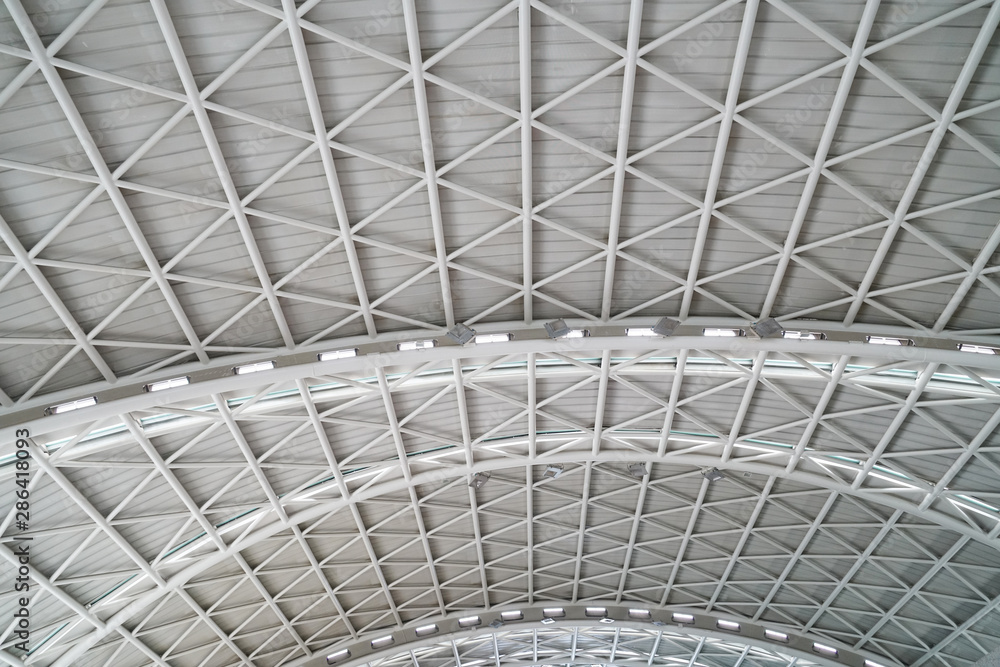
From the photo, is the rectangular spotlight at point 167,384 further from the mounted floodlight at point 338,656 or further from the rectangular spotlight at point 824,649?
the rectangular spotlight at point 824,649

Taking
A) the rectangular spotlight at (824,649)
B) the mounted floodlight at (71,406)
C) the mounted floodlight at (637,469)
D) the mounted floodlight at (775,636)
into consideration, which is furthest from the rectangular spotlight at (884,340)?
the rectangular spotlight at (824,649)

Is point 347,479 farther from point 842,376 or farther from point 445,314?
point 842,376

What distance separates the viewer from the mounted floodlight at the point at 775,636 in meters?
39.5

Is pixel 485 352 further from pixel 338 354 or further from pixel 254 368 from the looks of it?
pixel 254 368

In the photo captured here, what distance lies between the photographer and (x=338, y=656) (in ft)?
125

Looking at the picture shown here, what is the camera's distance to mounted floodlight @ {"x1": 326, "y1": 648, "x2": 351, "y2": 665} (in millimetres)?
37969

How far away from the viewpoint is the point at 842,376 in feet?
77.2

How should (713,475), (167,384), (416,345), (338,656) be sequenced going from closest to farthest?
(167,384) → (416,345) → (713,475) → (338,656)

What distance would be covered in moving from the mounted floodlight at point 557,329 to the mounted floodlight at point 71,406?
41.8ft

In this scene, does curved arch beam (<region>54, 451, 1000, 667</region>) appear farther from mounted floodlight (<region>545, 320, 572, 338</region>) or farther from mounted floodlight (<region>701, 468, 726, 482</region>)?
mounted floodlight (<region>545, 320, 572, 338</region>)

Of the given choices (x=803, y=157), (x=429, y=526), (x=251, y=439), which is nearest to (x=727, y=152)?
(x=803, y=157)

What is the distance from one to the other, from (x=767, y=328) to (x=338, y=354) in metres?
12.8

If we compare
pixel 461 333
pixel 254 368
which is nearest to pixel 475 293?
pixel 461 333

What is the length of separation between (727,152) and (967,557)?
23.0 m
